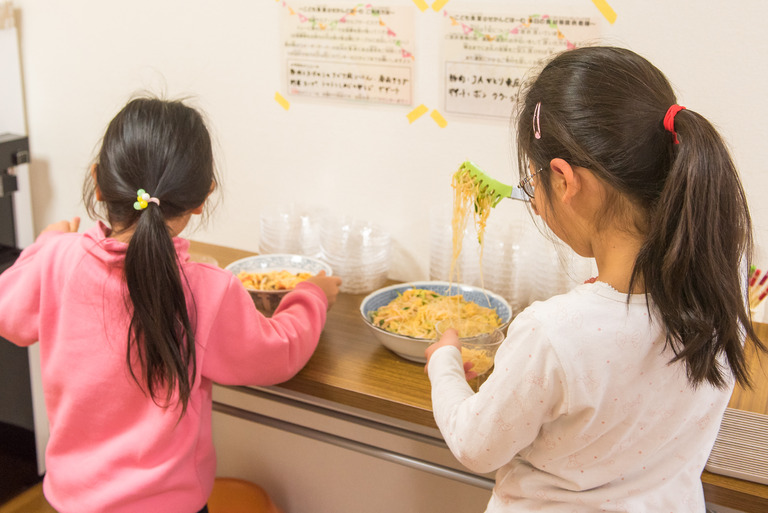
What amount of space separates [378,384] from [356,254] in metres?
0.52

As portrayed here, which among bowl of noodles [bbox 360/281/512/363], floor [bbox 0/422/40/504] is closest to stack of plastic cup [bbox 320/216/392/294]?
bowl of noodles [bbox 360/281/512/363]

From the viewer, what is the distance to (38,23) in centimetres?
242

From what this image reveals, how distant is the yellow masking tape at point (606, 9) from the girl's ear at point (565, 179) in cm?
79

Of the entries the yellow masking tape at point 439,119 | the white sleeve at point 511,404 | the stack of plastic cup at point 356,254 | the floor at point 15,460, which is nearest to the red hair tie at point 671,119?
the white sleeve at point 511,404

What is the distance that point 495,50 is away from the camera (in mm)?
1807

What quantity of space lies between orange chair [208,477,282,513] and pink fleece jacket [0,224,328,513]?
55cm

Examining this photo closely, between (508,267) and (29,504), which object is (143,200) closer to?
(508,267)

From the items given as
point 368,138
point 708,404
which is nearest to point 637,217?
point 708,404

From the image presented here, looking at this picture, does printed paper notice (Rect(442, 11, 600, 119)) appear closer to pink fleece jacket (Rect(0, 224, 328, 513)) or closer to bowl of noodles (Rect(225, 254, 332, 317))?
bowl of noodles (Rect(225, 254, 332, 317))

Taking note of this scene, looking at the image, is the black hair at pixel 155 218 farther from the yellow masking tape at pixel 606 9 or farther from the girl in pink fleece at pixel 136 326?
the yellow masking tape at pixel 606 9

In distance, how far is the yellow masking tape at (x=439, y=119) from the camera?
192 centimetres

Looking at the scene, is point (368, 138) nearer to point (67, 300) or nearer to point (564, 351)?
point (67, 300)

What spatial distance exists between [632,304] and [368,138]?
117 centimetres

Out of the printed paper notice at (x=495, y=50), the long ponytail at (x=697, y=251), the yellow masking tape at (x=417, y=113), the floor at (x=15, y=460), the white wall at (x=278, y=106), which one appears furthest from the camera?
the floor at (x=15, y=460)
